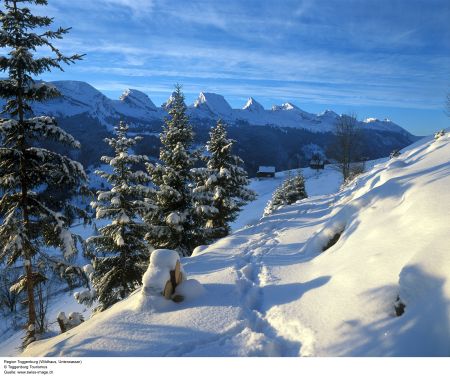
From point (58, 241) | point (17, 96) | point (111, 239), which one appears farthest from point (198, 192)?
point (17, 96)

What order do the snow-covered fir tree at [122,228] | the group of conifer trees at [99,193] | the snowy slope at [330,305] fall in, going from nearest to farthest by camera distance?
the snowy slope at [330,305] → the group of conifer trees at [99,193] → the snow-covered fir tree at [122,228]

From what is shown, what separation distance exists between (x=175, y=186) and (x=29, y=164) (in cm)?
916

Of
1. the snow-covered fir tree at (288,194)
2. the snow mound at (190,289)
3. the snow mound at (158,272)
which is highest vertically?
the snow-covered fir tree at (288,194)

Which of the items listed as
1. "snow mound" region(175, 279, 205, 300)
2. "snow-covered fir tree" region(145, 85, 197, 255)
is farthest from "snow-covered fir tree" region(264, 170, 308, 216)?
"snow mound" region(175, 279, 205, 300)

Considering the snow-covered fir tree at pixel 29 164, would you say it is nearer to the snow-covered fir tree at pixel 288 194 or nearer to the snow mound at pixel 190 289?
the snow mound at pixel 190 289

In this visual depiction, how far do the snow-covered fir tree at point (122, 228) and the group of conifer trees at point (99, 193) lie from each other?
51 millimetres

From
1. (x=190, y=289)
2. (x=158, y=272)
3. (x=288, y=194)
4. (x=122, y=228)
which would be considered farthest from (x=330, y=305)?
(x=288, y=194)

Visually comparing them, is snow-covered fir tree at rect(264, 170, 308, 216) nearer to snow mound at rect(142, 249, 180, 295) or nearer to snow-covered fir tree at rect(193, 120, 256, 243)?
snow-covered fir tree at rect(193, 120, 256, 243)

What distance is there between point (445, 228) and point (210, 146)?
59.1 ft

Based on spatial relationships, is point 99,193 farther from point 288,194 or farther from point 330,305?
point 288,194

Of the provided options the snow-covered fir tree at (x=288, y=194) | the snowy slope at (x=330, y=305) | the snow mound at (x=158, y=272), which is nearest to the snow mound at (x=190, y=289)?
the snowy slope at (x=330, y=305)

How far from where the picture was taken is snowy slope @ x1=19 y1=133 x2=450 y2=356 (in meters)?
5.02

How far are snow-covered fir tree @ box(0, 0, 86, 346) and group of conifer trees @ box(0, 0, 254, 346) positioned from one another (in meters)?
Result: 0.03

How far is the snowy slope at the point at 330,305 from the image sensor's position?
5.02 metres
